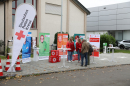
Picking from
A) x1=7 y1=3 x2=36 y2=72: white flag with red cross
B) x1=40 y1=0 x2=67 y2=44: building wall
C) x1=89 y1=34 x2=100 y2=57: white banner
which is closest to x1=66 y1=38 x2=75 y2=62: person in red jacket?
x1=89 y1=34 x2=100 y2=57: white banner

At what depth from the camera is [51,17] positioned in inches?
895

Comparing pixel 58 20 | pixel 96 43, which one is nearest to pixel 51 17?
pixel 58 20

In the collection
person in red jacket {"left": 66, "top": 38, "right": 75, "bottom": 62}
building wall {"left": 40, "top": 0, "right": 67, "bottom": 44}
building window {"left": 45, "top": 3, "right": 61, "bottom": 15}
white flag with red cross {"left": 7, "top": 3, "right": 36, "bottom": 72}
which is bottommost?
person in red jacket {"left": 66, "top": 38, "right": 75, "bottom": 62}

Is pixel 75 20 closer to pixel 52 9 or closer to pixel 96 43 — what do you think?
pixel 52 9

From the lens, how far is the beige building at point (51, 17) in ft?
60.1

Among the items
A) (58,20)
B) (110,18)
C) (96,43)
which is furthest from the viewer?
(110,18)

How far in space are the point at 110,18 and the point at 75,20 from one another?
668 inches

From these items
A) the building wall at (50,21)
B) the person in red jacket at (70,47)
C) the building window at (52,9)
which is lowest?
the person in red jacket at (70,47)

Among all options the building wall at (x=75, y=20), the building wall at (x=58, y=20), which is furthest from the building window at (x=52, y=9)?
the building wall at (x=75, y=20)

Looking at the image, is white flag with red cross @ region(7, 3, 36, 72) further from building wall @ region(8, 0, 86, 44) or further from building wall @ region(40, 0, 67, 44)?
building wall @ region(40, 0, 67, 44)

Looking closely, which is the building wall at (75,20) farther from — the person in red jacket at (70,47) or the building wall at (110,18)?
the building wall at (110,18)

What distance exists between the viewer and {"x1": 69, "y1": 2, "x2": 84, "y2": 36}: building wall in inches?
987

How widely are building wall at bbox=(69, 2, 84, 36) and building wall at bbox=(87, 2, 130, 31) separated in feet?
50.0

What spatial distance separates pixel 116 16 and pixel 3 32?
91.6 ft
